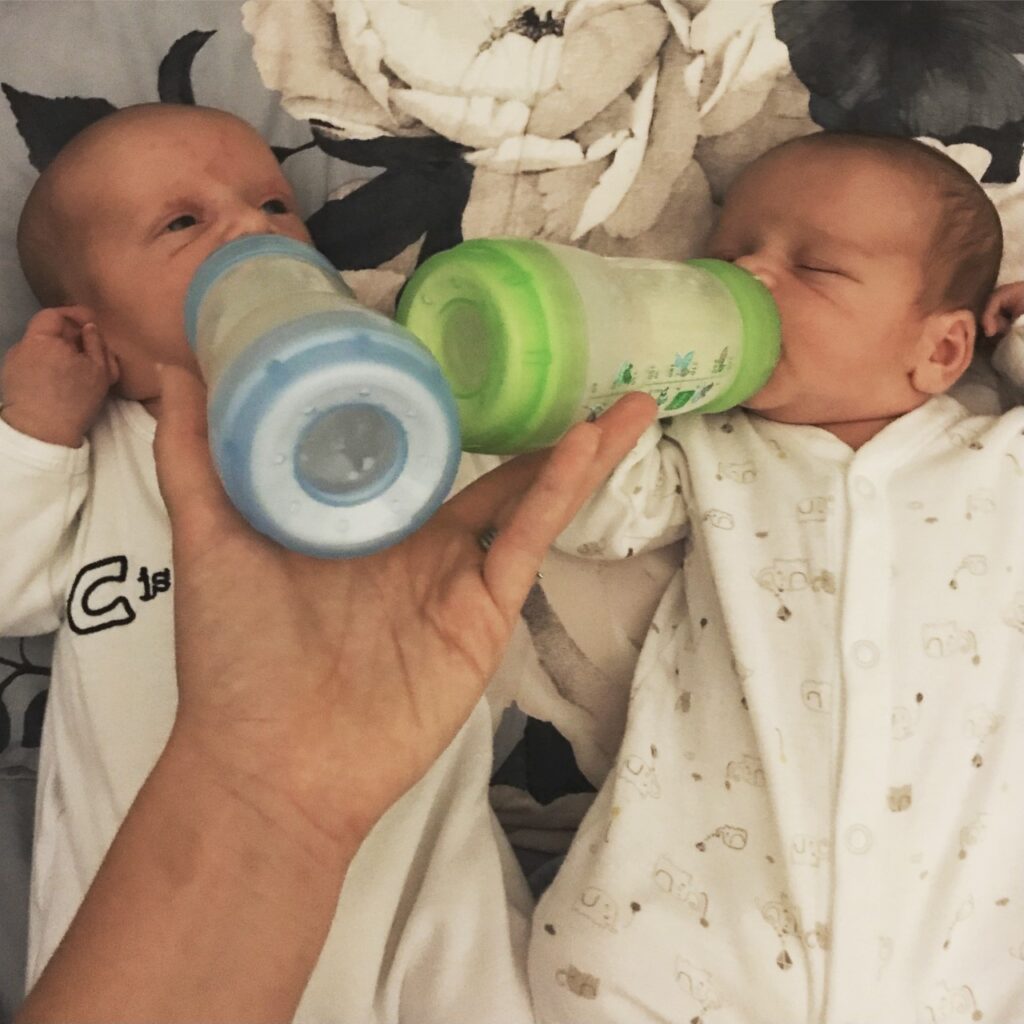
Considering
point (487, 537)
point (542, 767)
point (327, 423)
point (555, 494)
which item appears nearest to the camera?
point (327, 423)

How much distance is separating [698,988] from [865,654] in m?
0.39

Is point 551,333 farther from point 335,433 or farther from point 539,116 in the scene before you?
point 539,116

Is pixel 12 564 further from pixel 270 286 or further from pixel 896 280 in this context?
pixel 896 280

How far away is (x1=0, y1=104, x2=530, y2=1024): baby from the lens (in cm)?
99

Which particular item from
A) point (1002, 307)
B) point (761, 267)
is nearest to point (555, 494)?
point (761, 267)

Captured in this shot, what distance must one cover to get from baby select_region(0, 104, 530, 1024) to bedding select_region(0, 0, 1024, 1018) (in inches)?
4.4

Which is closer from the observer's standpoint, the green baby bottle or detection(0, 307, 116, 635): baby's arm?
the green baby bottle

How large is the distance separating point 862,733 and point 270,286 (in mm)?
732

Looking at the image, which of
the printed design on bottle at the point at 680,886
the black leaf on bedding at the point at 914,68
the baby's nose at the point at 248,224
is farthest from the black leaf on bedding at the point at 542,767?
the black leaf on bedding at the point at 914,68

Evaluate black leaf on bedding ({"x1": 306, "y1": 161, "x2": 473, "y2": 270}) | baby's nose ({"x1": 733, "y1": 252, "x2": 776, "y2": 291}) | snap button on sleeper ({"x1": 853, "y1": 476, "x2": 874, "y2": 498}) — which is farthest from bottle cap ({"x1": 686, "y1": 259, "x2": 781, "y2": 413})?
black leaf on bedding ({"x1": 306, "y1": 161, "x2": 473, "y2": 270})

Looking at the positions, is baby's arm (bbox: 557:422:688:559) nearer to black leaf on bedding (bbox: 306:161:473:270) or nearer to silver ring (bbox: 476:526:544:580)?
silver ring (bbox: 476:526:544:580)

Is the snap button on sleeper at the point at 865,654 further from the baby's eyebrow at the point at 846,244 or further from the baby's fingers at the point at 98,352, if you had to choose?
the baby's fingers at the point at 98,352

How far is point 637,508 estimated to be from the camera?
1088mm

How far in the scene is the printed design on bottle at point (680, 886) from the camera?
38.1 inches
